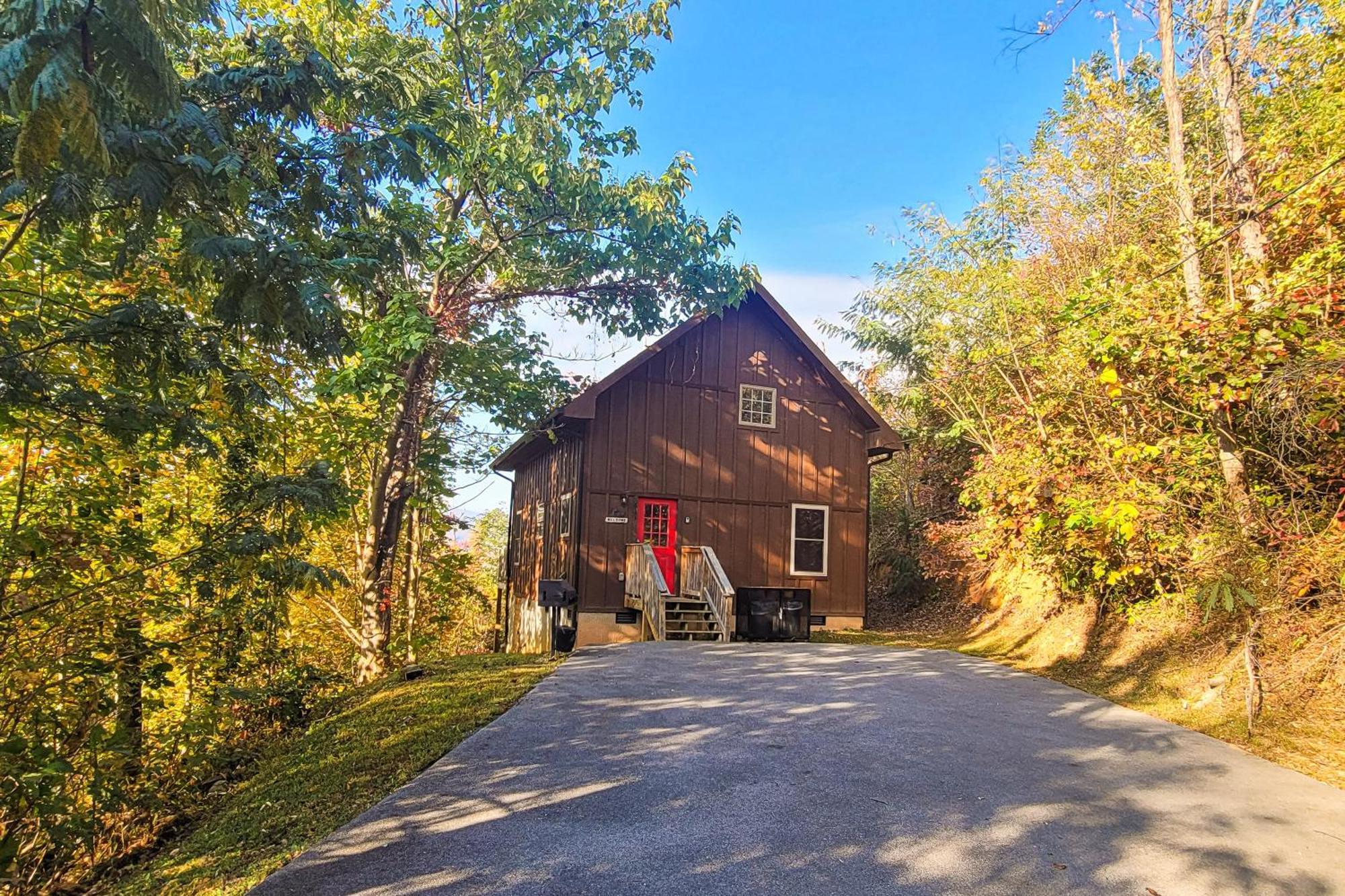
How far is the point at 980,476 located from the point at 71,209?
1213 centimetres

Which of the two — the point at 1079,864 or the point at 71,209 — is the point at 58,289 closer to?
the point at 71,209

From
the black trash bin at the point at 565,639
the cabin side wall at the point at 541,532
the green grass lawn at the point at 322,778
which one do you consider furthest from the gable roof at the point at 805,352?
the green grass lawn at the point at 322,778

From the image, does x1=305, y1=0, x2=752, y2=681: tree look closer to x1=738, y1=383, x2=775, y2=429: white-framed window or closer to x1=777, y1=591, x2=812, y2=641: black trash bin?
x1=738, y1=383, x2=775, y2=429: white-framed window

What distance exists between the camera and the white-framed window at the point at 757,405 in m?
15.4

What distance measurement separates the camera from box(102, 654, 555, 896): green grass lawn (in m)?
4.09

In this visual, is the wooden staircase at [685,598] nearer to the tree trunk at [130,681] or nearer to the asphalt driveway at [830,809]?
the asphalt driveway at [830,809]

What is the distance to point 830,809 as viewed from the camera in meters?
4.66

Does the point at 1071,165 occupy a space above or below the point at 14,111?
above

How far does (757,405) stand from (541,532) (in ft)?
19.4

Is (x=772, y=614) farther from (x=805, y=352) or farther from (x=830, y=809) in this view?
(x=830, y=809)

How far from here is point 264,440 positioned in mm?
8750

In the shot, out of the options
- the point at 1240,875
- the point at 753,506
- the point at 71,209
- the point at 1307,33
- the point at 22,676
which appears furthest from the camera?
the point at 753,506

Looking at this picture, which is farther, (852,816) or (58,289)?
(58,289)

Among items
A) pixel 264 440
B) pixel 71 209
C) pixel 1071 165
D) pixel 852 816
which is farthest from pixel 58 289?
pixel 1071 165
